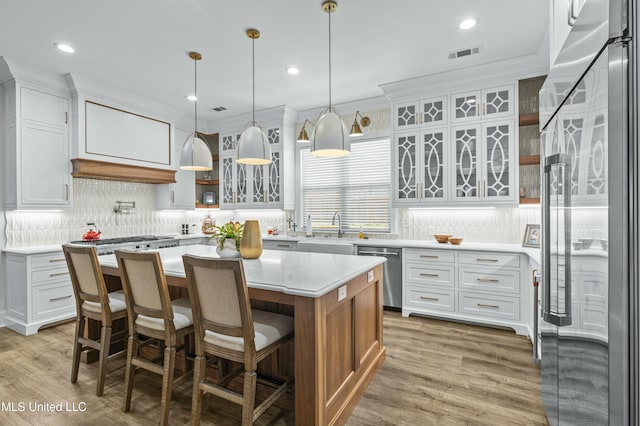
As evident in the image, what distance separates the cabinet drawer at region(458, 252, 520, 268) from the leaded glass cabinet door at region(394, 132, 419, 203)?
995mm

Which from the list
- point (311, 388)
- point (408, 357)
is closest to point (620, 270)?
point (311, 388)

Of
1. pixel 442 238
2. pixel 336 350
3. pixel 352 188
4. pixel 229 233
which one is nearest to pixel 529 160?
pixel 442 238

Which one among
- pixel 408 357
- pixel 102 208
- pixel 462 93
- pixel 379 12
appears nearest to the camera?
pixel 379 12

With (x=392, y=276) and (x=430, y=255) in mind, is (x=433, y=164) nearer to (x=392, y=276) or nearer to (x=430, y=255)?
(x=430, y=255)

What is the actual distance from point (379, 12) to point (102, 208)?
4.53 metres

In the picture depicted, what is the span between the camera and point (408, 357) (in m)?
2.97

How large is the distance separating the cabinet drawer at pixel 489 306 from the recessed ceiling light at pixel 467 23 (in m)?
2.76

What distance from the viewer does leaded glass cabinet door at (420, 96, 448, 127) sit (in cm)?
416

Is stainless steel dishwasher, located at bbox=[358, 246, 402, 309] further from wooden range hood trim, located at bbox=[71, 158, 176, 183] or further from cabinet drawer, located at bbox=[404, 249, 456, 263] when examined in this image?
wooden range hood trim, located at bbox=[71, 158, 176, 183]

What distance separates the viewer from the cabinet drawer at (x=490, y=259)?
11.7ft

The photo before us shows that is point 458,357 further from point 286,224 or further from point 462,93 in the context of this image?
point 286,224

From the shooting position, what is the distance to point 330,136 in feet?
8.20

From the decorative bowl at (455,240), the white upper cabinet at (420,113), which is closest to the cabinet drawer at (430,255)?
the decorative bowl at (455,240)

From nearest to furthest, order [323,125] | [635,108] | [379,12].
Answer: [635,108] < [323,125] < [379,12]
